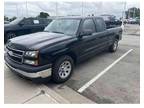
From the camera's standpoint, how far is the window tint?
476cm

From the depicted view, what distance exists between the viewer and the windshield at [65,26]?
4.54 metres

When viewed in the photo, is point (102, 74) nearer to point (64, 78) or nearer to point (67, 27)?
point (64, 78)

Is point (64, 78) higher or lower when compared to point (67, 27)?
lower

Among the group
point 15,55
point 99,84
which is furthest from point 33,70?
point 99,84

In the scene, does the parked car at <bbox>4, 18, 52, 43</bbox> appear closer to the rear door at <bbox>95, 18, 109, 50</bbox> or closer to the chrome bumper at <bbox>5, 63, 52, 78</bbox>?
the rear door at <bbox>95, 18, 109, 50</bbox>

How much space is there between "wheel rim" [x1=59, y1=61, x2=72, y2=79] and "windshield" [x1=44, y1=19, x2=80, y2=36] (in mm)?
879

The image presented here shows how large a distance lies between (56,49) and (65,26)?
1.26 metres

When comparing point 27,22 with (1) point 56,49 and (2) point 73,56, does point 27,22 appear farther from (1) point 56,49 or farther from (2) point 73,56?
(1) point 56,49

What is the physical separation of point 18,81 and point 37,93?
81 centimetres

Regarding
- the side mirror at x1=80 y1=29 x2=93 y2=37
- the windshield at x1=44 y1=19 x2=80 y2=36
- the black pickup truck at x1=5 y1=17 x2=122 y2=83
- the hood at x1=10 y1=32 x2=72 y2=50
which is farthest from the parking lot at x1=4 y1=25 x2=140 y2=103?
the windshield at x1=44 y1=19 x2=80 y2=36

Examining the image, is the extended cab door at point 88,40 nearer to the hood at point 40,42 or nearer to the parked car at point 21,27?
the hood at point 40,42

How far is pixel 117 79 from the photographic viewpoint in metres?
4.32
